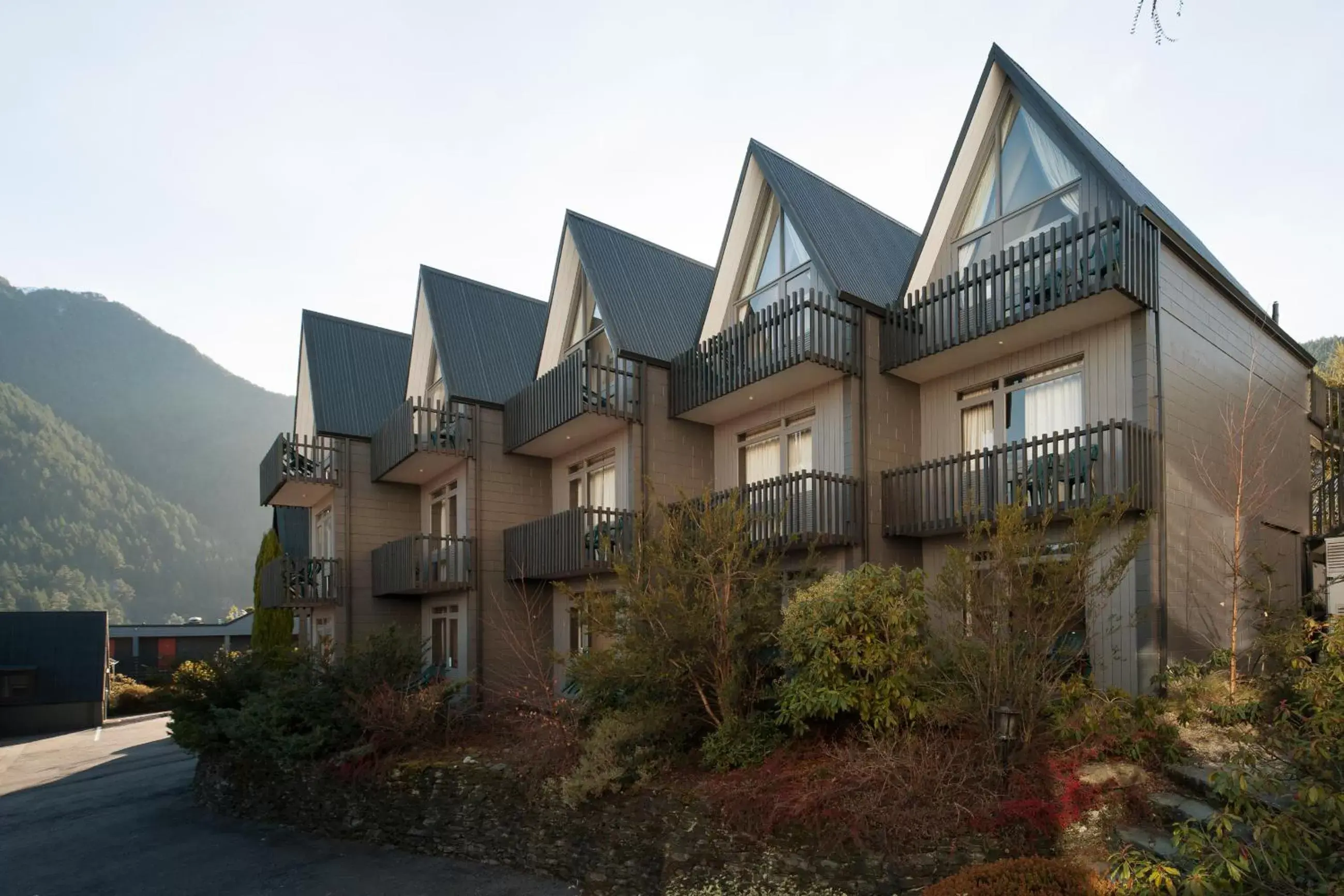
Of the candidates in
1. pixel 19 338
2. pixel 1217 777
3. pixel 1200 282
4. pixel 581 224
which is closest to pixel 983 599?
pixel 1217 777

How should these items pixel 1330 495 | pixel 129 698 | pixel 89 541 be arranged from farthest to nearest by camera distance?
pixel 89 541
pixel 129 698
pixel 1330 495

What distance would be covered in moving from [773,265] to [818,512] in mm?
5720

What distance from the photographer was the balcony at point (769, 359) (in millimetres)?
14305

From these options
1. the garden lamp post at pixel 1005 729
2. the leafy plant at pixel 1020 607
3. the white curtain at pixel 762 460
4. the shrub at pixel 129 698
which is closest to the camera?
the garden lamp post at pixel 1005 729

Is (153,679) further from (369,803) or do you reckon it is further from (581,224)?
(581,224)

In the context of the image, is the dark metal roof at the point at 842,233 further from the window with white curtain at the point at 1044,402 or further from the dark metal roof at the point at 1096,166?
the window with white curtain at the point at 1044,402

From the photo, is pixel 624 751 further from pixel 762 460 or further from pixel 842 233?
pixel 842 233

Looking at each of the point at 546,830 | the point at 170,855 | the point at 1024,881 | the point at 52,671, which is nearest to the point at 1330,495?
the point at 1024,881

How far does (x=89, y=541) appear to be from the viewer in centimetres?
10506

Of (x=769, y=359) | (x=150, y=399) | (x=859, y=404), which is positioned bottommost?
(x=859, y=404)

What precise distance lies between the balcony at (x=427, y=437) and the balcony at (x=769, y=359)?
17.8 ft

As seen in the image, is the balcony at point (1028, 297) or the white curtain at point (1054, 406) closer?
the balcony at point (1028, 297)

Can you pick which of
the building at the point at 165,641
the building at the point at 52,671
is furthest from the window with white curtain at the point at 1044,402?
the building at the point at 165,641

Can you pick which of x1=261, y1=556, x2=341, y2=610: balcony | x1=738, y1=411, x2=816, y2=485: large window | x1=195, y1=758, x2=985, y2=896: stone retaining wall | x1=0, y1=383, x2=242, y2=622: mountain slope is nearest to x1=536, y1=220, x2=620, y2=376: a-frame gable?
x1=738, y1=411, x2=816, y2=485: large window
